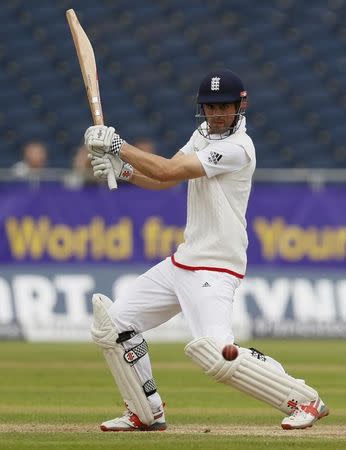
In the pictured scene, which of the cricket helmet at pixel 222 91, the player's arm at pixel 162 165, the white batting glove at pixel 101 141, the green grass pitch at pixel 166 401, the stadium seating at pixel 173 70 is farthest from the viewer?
the stadium seating at pixel 173 70

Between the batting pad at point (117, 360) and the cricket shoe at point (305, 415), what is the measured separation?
0.84 metres

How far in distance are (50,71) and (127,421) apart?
45.7 feet

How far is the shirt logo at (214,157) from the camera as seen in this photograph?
7.03 m

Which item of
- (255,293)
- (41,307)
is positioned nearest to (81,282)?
(41,307)

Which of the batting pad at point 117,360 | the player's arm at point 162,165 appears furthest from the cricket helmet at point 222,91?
the batting pad at point 117,360

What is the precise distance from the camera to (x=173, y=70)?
2075cm

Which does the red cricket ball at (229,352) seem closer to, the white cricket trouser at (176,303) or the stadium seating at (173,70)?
the white cricket trouser at (176,303)

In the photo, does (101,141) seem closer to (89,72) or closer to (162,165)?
(162,165)

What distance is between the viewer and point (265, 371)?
690cm

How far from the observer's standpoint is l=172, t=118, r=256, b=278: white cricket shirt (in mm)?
7148

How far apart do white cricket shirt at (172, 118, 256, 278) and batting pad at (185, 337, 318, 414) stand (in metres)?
0.52

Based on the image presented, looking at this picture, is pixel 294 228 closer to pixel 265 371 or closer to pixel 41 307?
pixel 41 307

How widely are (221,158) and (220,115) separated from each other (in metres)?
0.29

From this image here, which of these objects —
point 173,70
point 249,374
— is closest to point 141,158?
point 249,374
